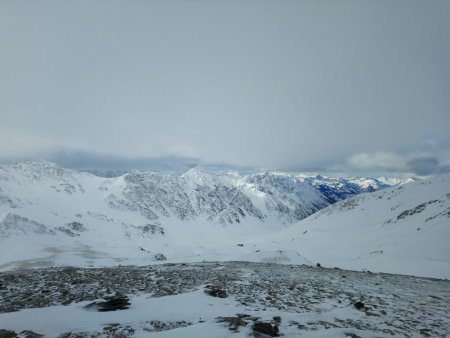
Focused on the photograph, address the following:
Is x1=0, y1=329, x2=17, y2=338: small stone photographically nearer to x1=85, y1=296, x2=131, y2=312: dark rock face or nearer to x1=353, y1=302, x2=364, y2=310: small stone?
x1=85, y1=296, x2=131, y2=312: dark rock face

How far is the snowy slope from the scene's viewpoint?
3925 cm

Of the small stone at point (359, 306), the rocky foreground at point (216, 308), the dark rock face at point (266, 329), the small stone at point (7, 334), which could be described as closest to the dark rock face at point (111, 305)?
the rocky foreground at point (216, 308)

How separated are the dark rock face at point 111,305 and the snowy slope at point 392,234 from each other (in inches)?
1275

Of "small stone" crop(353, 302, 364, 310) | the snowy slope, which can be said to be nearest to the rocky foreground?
"small stone" crop(353, 302, 364, 310)

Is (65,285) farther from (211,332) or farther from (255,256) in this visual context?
(255,256)

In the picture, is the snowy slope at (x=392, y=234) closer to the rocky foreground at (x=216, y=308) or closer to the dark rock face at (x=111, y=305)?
the rocky foreground at (x=216, y=308)

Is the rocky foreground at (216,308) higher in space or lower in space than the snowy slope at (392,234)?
lower

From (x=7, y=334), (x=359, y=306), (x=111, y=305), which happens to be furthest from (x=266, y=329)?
(x=7, y=334)

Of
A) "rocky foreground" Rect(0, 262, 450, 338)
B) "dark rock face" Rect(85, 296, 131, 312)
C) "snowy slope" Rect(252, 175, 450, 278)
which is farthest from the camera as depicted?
"snowy slope" Rect(252, 175, 450, 278)

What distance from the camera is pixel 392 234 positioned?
75.2m

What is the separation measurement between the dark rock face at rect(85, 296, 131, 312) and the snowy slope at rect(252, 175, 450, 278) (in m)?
32.4

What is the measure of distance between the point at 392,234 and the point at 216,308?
76.9m

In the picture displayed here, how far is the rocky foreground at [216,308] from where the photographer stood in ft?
30.2

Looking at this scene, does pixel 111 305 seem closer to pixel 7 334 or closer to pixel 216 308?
pixel 7 334
